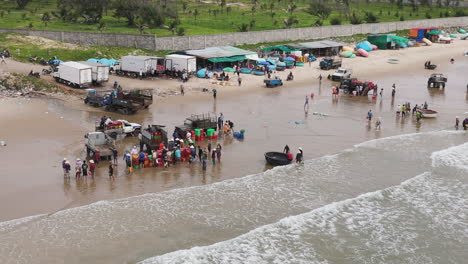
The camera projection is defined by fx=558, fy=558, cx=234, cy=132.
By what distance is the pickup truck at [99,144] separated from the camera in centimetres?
2736

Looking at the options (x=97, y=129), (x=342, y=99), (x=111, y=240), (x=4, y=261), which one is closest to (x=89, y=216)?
(x=111, y=240)

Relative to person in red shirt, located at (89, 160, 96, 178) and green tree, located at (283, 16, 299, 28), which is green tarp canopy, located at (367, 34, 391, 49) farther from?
person in red shirt, located at (89, 160, 96, 178)

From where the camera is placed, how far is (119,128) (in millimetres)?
31500

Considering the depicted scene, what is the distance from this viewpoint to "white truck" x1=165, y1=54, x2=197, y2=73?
49312 millimetres

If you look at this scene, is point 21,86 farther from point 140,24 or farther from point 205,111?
point 140,24

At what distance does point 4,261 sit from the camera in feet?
60.0

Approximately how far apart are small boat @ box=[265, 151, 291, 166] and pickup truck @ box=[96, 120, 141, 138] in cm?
836

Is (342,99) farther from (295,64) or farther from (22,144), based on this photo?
(22,144)

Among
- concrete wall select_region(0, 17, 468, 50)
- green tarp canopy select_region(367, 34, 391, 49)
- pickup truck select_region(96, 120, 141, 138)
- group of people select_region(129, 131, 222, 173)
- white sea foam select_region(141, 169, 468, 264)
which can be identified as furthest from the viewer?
green tarp canopy select_region(367, 34, 391, 49)

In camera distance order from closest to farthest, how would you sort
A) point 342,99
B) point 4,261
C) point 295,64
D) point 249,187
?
point 4,261, point 249,187, point 342,99, point 295,64

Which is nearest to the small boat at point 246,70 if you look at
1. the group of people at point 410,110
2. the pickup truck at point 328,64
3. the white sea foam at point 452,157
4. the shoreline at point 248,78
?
the shoreline at point 248,78

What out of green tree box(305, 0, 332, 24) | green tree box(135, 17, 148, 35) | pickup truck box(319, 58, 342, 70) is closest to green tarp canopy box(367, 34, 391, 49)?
pickup truck box(319, 58, 342, 70)

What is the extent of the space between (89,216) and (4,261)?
4020 millimetres

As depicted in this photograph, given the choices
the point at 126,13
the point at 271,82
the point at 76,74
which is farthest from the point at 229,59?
the point at 126,13
